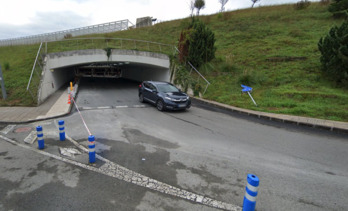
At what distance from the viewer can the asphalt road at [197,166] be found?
12.0 ft

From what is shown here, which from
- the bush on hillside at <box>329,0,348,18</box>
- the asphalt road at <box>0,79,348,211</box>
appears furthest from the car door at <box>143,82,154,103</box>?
the bush on hillside at <box>329,0,348,18</box>

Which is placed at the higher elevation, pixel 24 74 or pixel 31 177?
pixel 24 74

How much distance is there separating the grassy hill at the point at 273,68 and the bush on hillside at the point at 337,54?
0.62m

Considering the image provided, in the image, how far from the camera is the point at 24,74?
585 inches

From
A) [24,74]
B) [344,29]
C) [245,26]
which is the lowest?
[24,74]

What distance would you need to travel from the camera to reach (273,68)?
47.9ft

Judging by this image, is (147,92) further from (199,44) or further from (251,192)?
(251,192)

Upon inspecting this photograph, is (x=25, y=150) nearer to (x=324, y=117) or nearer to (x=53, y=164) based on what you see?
(x=53, y=164)

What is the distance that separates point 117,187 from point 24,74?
51.9 ft

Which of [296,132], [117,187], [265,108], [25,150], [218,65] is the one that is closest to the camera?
[117,187]

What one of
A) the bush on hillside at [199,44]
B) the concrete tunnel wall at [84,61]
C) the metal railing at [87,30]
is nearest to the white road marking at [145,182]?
the concrete tunnel wall at [84,61]

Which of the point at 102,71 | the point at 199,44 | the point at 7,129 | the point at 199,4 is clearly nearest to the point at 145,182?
the point at 7,129

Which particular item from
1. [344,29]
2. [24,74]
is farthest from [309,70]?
[24,74]

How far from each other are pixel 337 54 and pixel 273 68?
409 cm
